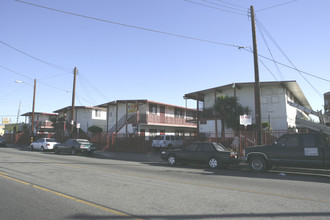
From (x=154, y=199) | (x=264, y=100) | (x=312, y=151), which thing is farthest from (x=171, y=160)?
(x=264, y=100)

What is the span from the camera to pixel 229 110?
80.8 feet

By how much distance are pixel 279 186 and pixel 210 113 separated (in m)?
20.3

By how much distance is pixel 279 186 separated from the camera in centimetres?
761

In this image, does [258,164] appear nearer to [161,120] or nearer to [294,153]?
[294,153]

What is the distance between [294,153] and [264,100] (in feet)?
51.2

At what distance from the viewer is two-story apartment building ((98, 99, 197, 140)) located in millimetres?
32688

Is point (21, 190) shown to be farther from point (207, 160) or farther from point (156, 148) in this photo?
point (156, 148)

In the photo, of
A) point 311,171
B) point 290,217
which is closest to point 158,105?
point 311,171

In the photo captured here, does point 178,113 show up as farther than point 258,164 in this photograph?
Yes

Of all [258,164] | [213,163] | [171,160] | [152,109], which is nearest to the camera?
[258,164]

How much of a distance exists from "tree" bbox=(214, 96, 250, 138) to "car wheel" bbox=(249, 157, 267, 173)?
41.2 ft

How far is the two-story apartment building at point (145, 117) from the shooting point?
3269 centimetres

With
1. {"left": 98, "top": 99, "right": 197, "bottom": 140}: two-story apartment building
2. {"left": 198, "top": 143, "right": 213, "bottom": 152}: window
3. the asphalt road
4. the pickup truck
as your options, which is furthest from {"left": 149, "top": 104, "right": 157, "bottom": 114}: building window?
the asphalt road

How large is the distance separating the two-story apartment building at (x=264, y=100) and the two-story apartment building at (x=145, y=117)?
3.41m
